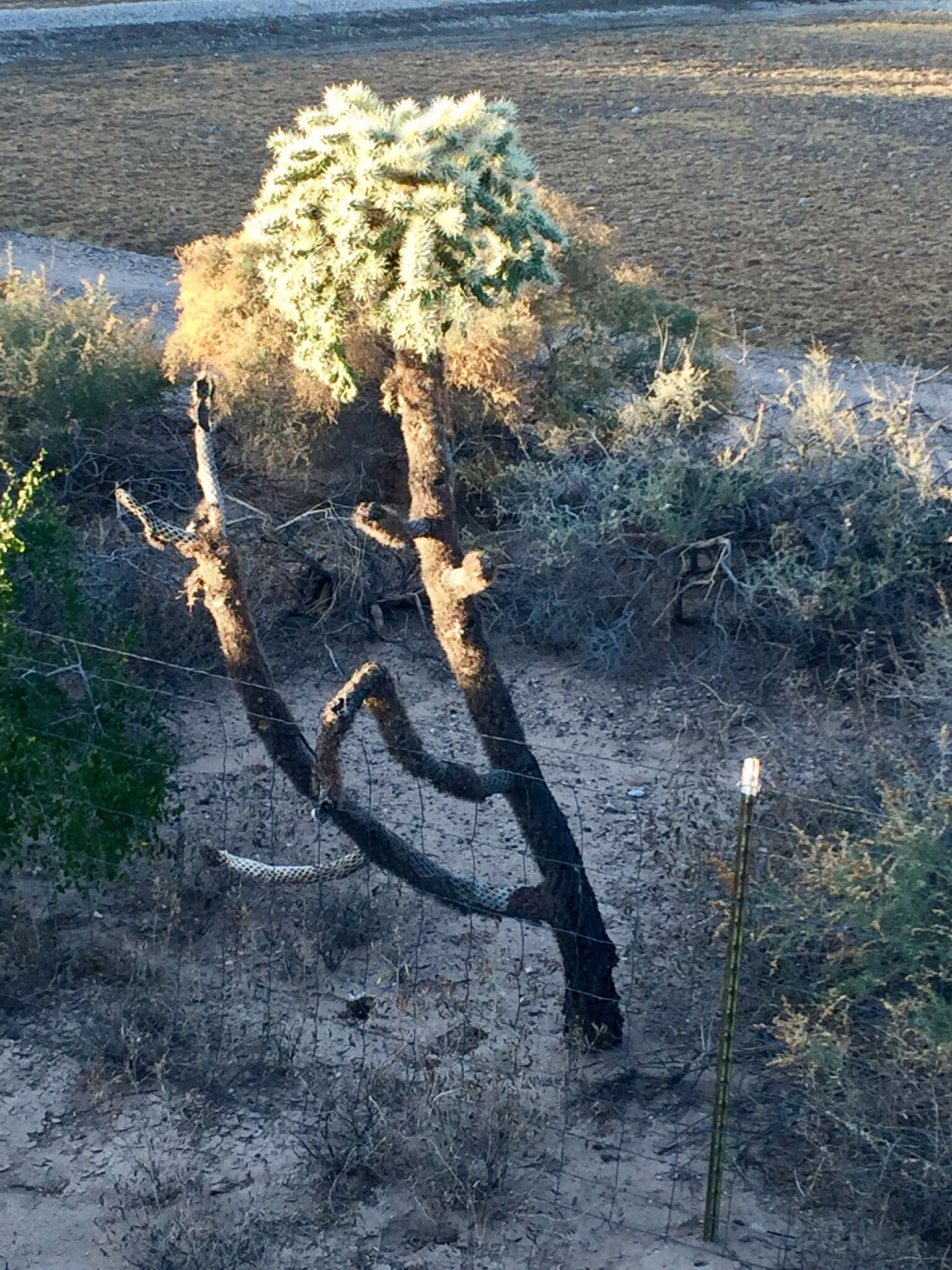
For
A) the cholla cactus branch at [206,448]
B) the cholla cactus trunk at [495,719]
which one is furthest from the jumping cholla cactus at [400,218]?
the cholla cactus branch at [206,448]

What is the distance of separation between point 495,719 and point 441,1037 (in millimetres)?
1188

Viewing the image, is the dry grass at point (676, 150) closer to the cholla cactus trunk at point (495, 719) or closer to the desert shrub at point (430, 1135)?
the cholla cactus trunk at point (495, 719)

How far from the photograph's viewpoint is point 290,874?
5.43m

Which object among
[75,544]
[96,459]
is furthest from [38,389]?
[75,544]

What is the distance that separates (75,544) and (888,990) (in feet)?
16.6

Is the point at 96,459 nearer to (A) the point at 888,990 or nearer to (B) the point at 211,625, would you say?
(B) the point at 211,625

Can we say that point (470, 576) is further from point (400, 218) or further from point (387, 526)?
point (400, 218)

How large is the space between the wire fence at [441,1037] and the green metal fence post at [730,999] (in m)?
0.18

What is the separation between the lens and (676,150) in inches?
876

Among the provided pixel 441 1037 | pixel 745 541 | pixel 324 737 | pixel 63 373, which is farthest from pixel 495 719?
pixel 63 373

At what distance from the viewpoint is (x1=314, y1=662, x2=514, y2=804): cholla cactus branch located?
5.15 m

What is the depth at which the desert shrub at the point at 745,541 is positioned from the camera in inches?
319

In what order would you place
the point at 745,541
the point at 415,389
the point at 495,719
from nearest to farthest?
the point at 415,389 → the point at 495,719 → the point at 745,541

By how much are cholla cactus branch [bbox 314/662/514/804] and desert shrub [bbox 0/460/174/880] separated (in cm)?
112
